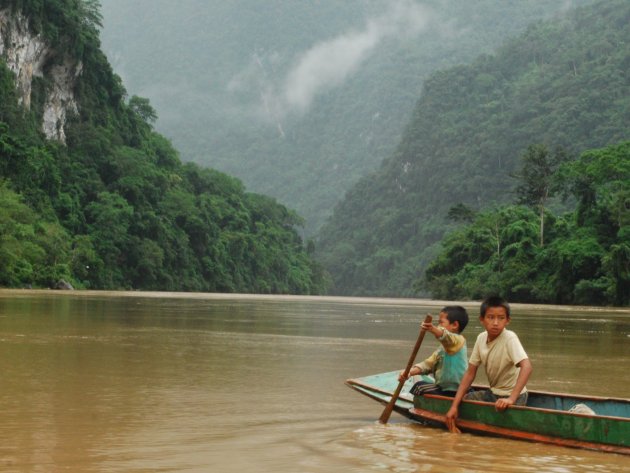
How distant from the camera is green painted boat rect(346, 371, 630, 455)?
Answer: 21.3ft

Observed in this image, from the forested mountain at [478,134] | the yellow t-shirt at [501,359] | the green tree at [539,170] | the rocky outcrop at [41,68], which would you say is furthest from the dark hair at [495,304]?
the forested mountain at [478,134]

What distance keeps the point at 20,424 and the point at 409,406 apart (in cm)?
322

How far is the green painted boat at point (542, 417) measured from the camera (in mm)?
6500

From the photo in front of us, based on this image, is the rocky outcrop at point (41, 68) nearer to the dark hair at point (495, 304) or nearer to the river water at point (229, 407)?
the river water at point (229, 407)

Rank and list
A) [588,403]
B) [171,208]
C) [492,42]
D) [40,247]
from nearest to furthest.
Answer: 1. [588,403]
2. [40,247]
3. [171,208]
4. [492,42]

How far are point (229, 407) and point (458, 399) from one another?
2.19 meters

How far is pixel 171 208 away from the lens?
7712 centimetres

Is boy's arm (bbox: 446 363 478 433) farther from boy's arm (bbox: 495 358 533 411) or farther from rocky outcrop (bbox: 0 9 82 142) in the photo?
rocky outcrop (bbox: 0 9 82 142)

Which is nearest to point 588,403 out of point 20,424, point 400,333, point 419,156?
point 20,424

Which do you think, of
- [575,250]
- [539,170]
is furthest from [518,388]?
[539,170]

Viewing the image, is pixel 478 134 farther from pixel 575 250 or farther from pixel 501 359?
pixel 501 359

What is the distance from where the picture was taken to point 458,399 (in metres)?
7.33

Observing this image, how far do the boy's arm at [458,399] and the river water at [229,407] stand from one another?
13 cm

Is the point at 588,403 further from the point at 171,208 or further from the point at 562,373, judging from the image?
the point at 171,208
